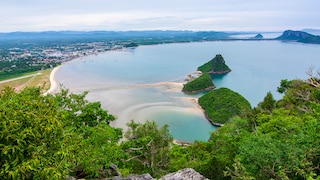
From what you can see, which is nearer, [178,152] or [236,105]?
[178,152]

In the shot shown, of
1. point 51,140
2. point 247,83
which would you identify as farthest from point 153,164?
point 247,83

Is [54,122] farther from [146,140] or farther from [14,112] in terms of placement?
[146,140]

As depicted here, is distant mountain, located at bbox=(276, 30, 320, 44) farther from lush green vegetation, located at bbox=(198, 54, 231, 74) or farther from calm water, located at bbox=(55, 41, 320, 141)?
lush green vegetation, located at bbox=(198, 54, 231, 74)

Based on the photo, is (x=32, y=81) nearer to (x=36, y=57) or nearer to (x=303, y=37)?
(x=36, y=57)

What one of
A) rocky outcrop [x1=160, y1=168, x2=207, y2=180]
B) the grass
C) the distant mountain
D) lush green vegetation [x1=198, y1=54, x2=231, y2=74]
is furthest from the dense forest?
the distant mountain

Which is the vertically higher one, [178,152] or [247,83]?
[178,152]

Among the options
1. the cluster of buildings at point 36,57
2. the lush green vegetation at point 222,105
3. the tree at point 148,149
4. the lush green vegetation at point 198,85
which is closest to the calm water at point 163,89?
the lush green vegetation at point 222,105
